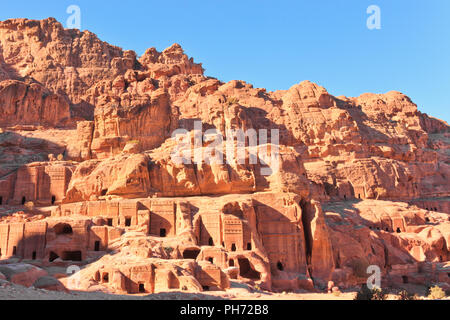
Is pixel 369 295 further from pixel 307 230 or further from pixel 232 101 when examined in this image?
pixel 232 101

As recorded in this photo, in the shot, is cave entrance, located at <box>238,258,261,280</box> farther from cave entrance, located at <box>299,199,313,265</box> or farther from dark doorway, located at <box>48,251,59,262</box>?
dark doorway, located at <box>48,251,59,262</box>

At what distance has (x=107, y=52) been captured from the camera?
331 feet

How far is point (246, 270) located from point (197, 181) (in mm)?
12169

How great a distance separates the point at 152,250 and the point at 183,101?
157ft

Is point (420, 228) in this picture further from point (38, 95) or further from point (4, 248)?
point (38, 95)

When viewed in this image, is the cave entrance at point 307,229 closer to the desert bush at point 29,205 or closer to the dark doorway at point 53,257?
the dark doorway at point 53,257

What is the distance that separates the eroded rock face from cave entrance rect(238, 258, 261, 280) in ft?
0.45

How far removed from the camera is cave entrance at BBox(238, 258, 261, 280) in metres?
41.6

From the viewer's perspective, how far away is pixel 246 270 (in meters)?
42.8

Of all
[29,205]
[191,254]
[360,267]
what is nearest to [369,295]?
[191,254]
